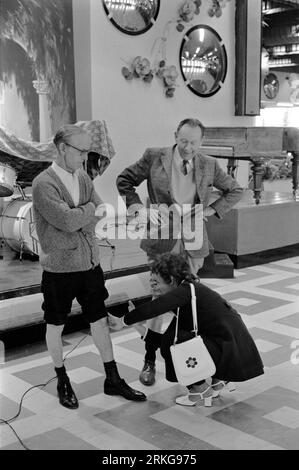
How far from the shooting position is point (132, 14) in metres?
8.00

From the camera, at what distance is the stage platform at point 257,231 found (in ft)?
22.1

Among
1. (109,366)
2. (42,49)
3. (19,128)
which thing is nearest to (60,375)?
(109,366)

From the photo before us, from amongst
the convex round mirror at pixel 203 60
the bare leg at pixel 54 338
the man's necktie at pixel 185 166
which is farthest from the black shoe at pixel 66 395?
the convex round mirror at pixel 203 60

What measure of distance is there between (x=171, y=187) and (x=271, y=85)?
9.91 meters

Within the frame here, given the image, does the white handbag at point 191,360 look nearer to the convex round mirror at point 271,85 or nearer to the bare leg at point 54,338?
the bare leg at point 54,338

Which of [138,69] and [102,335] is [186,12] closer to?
[138,69]

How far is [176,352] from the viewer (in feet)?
10.2

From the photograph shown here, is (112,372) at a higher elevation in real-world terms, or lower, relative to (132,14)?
lower

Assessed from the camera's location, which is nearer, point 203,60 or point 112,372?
point 112,372

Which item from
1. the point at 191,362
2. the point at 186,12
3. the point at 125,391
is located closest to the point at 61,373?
the point at 125,391

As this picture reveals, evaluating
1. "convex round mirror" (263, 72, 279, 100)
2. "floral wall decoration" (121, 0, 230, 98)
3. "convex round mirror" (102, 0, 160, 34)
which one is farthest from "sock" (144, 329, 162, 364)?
"convex round mirror" (263, 72, 279, 100)

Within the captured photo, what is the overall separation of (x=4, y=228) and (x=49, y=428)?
249 centimetres
